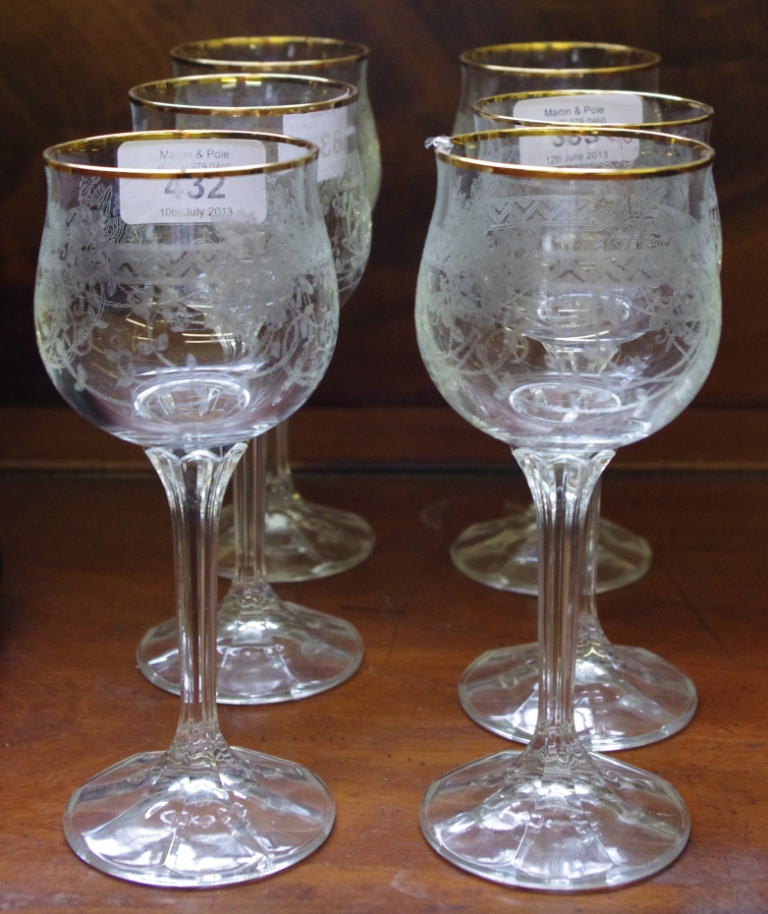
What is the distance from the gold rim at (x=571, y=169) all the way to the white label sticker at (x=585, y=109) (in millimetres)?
112

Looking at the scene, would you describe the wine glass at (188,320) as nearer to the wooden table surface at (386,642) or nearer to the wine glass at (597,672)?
the wooden table surface at (386,642)

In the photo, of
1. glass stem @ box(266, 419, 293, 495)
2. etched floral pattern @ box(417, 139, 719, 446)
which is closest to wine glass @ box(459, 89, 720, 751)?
etched floral pattern @ box(417, 139, 719, 446)

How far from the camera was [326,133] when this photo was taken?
0.73 m

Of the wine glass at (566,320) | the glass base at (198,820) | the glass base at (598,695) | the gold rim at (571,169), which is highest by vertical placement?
the gold rim at (571,169)

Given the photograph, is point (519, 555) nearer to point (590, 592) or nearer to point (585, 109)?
point (590, 592)

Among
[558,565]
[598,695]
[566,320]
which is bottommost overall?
[598,695]

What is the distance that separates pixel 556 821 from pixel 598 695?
15cm

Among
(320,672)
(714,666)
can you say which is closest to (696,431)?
(714,666)

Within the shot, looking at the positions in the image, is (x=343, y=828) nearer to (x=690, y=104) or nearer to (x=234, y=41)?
(x=690, y=104)

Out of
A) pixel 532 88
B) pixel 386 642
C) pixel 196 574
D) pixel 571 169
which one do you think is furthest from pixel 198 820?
pixel 532 88

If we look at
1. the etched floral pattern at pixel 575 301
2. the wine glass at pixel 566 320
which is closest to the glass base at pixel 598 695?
the wine glass at pixel 566 320

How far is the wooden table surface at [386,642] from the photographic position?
585 millimetres

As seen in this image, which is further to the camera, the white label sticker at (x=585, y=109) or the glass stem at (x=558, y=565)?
the white label sticker at (x=585, y=109)

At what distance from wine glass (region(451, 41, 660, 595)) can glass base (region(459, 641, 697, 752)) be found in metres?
0.09
